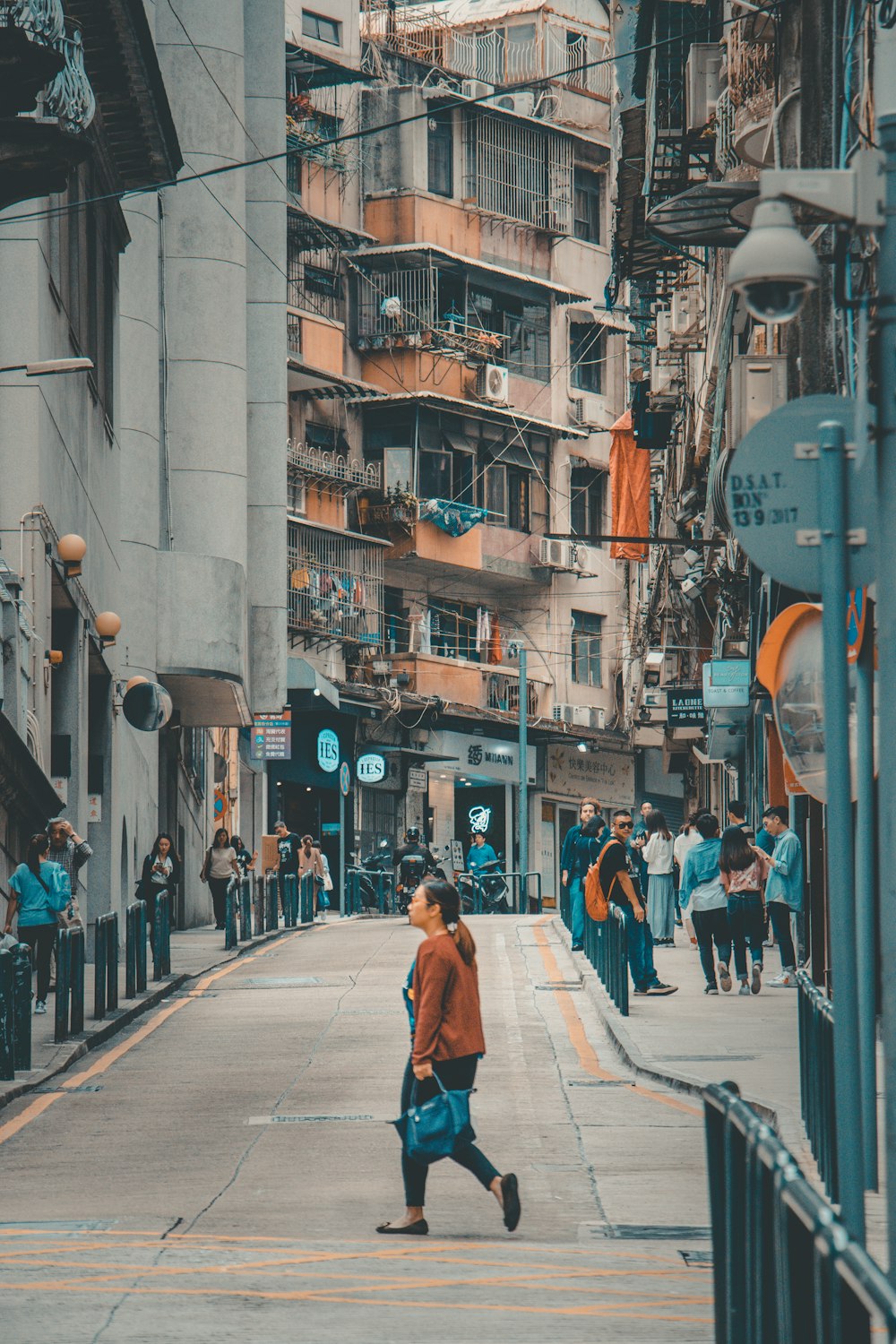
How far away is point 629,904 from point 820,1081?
9.37 metres

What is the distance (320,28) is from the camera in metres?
52.7

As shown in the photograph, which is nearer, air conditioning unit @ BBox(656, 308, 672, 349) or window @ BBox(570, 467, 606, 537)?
air conditioning unit @ BBox(656, 308, 672, 349)

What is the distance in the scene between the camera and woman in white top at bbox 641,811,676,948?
27.2 m

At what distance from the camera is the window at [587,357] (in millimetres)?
60688

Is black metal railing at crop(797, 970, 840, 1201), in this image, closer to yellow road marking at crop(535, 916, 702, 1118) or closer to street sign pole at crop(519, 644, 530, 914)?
yellow road marking at crop(535, 916, 702, 1118)

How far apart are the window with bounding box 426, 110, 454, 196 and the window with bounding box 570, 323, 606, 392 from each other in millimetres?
6060

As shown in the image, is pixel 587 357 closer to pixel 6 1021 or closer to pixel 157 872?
pixel 157 872

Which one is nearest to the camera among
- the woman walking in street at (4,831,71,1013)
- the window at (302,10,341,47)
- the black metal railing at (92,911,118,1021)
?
the black metal railing at (92,911,118,1021)

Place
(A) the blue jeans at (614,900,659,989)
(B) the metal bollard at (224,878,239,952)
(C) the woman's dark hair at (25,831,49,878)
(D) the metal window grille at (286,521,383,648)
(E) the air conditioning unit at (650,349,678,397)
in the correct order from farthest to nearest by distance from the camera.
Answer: (D) the metal window grille at (286,521,383,648) < (E) the air conditioning unit at (650,349,678,397) < (B) the metal bollard at (224,878,239,952) < (A) the blue jeans at (614,900,659,989) < (C) the woman's dark hair at (25,831,49,878)

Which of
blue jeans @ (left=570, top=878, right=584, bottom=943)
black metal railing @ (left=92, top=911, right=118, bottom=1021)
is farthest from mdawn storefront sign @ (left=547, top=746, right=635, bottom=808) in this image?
black metal railing @ (left=92, top=911, right=118, bottom=1021)

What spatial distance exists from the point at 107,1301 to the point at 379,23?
53.9 metres

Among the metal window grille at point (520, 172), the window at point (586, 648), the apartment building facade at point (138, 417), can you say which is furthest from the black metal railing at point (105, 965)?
the window at point (586, 648)

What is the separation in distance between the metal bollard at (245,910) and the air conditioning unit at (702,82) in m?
12.1

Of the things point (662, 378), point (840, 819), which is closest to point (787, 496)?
point (840, 819)
